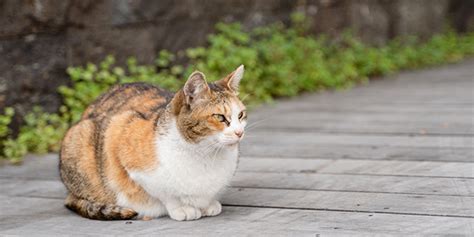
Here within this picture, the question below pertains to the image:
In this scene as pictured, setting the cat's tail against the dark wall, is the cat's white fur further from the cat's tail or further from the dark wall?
the dark wall

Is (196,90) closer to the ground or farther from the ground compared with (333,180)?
farther from the ground

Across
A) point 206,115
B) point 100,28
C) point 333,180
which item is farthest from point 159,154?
point 100,28

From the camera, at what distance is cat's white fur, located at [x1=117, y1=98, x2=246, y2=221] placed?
2949 millimetres

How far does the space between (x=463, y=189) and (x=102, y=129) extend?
153 centimetres

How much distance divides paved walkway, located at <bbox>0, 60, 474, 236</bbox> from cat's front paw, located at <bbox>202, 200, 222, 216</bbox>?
0.11ft

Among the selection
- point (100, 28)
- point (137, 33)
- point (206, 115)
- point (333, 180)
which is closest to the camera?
point (206, 115)

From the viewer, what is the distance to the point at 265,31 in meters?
6.50

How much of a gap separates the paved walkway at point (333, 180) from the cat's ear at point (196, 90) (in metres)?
0.49

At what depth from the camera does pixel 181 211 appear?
308 centimetres

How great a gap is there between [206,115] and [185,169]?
0.74 ft

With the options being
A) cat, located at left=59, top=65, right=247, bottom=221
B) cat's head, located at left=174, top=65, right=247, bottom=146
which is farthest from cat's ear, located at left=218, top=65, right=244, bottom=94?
cat's head, located at left=174, top=65, right=247, bottom=146

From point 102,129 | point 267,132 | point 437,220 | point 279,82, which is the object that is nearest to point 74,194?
point 102,129

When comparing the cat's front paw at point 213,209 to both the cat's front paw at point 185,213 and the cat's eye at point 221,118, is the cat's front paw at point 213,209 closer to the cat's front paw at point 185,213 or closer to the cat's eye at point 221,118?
the cat's front paw at point 185,213

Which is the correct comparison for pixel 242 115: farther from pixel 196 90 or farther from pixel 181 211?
pixel 181 211
